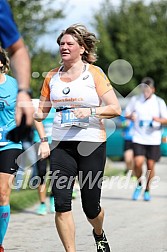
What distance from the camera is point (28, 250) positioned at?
7.21 m

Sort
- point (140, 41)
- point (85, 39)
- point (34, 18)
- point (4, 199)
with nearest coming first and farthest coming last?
point (85, 39)
point (4, 199)
point (34, 18)
point (140, 41)

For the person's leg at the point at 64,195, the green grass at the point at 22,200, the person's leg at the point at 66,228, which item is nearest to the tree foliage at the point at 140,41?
the green grass at the point at 22,200

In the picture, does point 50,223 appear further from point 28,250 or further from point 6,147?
point 6,147

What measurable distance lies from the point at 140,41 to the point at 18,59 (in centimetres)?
3914

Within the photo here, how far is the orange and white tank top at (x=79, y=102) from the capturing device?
20.5ft

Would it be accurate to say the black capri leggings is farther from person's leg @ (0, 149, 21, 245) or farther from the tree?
the tree

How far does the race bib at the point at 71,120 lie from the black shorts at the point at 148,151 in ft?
20.4

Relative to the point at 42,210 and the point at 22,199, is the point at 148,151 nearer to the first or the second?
the point at 22,199

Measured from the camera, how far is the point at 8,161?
260 inches

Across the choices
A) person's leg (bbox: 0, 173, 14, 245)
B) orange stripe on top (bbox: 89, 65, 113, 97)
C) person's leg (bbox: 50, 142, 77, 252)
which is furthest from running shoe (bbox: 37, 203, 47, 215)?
orange stripe on top (bbox: 89, 65, 113, 97)

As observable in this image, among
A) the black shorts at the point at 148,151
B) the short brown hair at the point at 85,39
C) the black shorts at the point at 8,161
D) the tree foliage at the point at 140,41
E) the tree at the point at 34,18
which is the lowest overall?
the tree foliage at the point at 140,41

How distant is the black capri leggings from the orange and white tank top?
76mm

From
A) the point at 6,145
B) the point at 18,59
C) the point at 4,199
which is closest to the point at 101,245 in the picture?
the point at 4,199

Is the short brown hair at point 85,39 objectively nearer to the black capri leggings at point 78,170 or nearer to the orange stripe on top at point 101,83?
the orange stripe on top at point 101,83
